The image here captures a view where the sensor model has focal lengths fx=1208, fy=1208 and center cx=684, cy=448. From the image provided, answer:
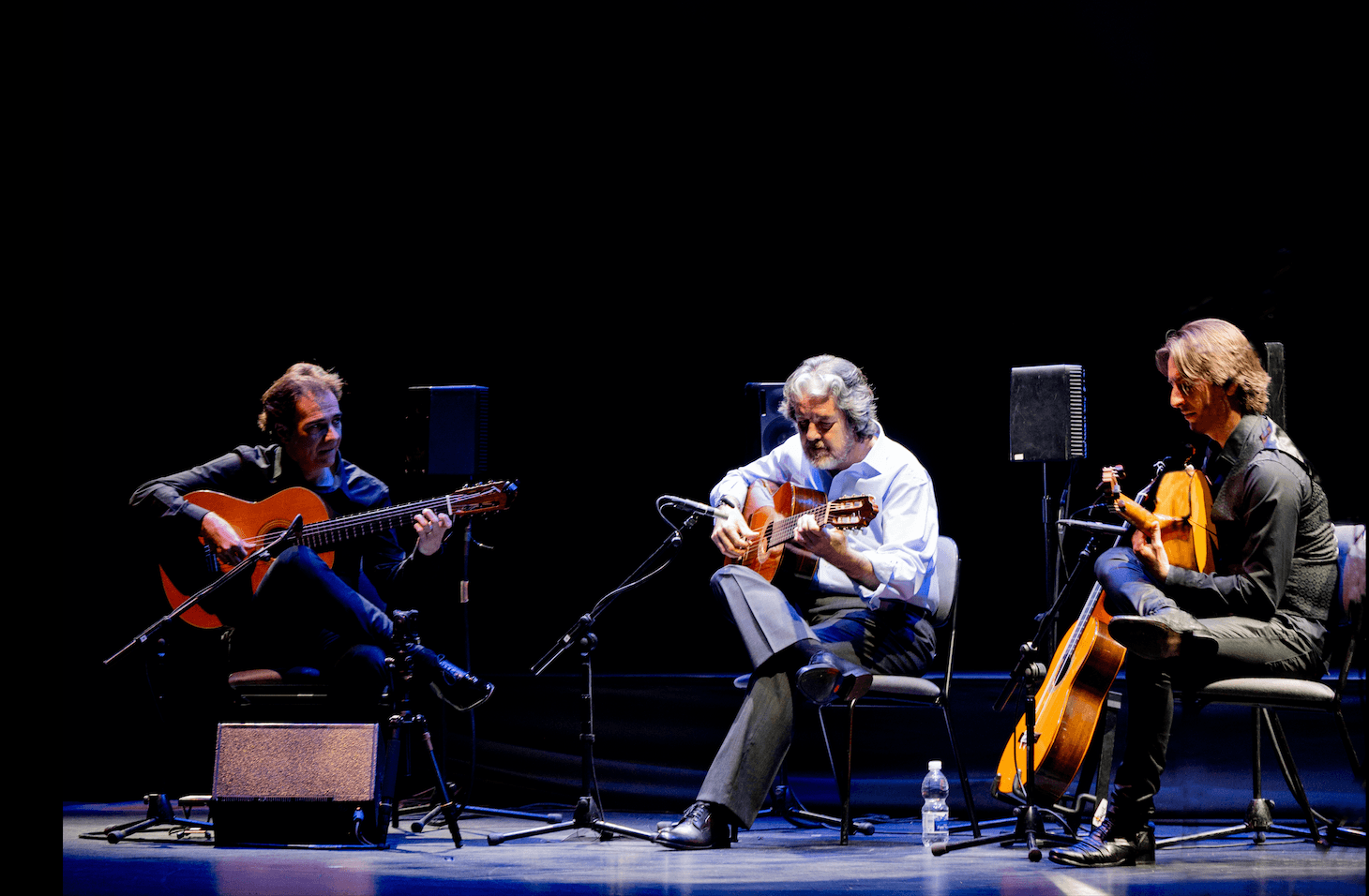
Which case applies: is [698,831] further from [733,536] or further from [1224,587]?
[1224,587]

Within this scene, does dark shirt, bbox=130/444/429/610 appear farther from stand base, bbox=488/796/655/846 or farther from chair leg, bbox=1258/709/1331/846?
chair leg, bbox=1258/709/1331/846

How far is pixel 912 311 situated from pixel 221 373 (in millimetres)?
3111

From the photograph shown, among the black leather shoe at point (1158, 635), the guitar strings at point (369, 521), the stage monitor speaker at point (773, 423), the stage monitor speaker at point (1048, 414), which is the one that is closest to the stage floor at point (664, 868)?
the black leather shoe at point (1158, 635)

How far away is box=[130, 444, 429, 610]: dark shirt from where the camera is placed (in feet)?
14.0

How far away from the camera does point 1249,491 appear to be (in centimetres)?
321

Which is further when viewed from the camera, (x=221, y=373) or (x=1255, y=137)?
(x=221, y=373)

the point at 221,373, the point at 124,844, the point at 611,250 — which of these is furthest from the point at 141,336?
the point at 124,844

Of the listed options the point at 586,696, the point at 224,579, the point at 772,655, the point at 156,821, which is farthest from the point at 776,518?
the point at 156,821

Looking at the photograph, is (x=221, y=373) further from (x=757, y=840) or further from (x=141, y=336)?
(x=757, y=840)

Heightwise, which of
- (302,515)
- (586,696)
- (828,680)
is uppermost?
(302,515)

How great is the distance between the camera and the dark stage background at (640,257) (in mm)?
4879

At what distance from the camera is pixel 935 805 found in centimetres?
399

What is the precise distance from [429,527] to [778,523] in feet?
3.97

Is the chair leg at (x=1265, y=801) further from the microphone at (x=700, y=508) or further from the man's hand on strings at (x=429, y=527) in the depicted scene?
the man's hand on strings at (x=429, y=527)
